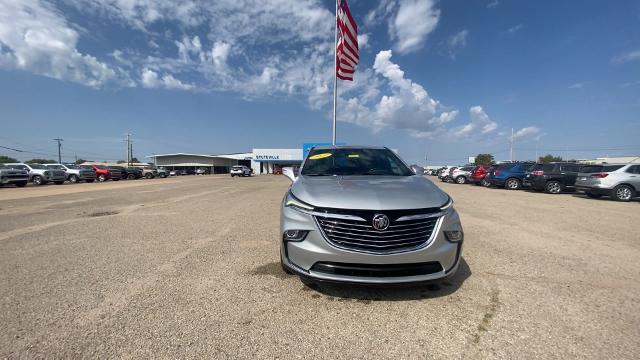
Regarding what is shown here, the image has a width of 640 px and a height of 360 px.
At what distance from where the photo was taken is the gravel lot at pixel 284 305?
2.09m

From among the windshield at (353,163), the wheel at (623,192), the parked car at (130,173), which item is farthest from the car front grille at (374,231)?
the parked car at (130,173)

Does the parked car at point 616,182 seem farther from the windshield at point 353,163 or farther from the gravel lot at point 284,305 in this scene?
the windshield at point 353,163

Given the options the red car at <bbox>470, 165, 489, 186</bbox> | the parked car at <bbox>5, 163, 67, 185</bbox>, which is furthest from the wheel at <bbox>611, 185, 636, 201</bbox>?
the parked car at <bbox>5, 163, 67, 185</bbox>

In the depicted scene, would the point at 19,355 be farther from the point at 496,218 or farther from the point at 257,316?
the point at 496,218

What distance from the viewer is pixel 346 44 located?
13305mm

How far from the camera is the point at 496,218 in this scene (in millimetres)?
7086

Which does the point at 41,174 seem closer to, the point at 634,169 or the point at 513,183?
the point at 513,183

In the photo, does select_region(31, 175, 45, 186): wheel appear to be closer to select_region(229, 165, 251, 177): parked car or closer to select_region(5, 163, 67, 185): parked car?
select_region(5, 163, 67, 185): parked car

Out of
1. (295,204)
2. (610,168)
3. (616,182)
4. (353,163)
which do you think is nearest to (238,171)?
(610,168)

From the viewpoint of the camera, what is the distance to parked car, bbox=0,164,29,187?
1873 centimetres

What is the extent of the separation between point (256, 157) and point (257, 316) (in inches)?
2882

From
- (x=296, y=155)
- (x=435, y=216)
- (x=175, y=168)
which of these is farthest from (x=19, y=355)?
(x=175, y=168)

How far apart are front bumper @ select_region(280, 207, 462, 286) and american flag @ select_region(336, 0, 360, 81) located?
12.5 m

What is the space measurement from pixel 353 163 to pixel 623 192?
1291cm
